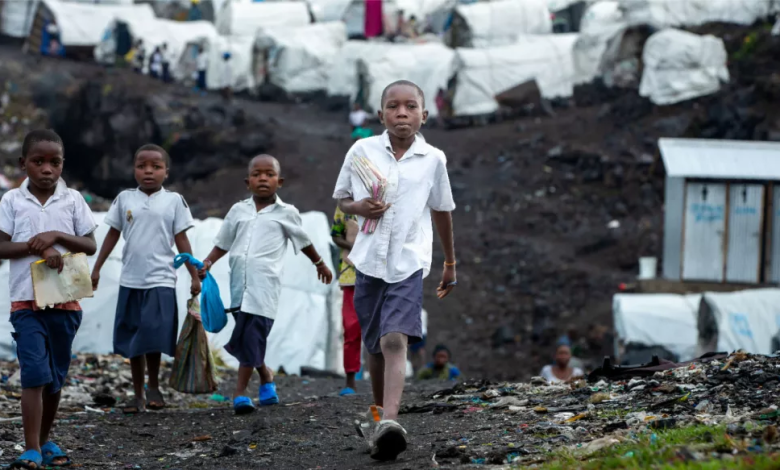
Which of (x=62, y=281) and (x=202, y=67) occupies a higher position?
(x=202, y=67)

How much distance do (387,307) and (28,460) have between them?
165cm

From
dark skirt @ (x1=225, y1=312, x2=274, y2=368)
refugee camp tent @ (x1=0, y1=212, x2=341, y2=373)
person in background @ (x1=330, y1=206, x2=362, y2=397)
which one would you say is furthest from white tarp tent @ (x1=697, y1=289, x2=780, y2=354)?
dark skirt @ (x1=225, y1=312, x2=274, y2=368)

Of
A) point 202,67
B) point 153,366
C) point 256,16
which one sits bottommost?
point 153,366

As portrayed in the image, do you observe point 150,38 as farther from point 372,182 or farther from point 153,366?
point 372,182

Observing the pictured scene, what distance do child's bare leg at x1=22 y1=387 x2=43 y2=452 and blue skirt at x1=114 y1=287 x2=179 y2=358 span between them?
6.16ft

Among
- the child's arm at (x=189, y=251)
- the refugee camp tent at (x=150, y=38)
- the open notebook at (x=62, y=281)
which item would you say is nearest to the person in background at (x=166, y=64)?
the refugee camp tent at (x=150, y=38)

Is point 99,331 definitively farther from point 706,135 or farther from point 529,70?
point 529,70

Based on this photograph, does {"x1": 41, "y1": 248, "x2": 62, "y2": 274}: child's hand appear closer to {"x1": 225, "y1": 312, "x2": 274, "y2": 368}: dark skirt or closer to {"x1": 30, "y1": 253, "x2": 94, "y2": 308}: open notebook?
{"x1": 30, "y1": 253, "x2": 94, "y2": 308}: open notebook

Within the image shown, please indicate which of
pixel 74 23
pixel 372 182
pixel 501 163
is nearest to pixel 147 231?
pixel 372 182

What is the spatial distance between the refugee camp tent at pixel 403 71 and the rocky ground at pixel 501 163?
1.23 m

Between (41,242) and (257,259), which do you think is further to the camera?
(257,259)

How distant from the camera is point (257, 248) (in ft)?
20.4

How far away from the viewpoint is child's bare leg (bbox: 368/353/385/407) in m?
4.66

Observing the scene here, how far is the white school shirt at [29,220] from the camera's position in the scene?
175 inches
